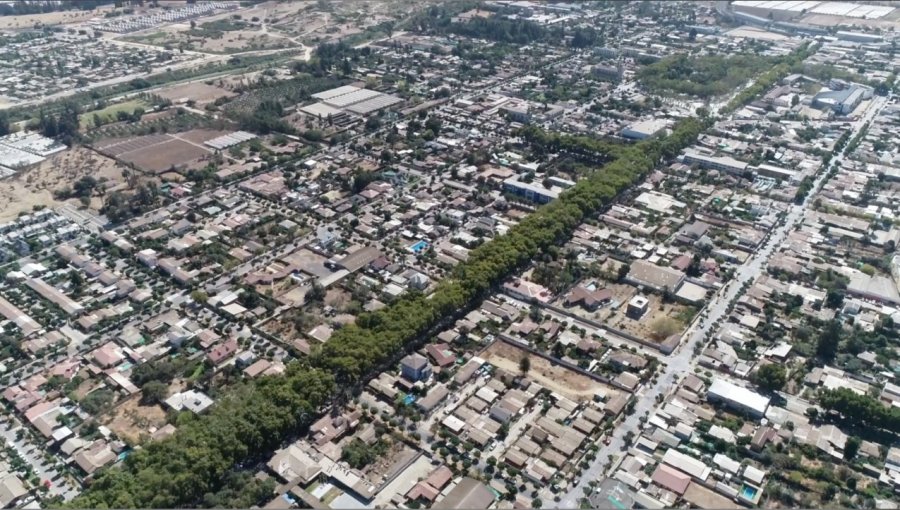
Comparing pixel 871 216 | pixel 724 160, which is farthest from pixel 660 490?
pixel 724 160

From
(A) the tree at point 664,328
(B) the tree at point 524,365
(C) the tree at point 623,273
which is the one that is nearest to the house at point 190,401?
(B) the tree at point 524,365

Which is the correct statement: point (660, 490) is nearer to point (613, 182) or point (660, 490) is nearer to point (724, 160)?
point (613, 182)

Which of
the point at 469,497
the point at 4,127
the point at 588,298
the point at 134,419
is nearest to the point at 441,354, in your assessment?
the point at 469,497

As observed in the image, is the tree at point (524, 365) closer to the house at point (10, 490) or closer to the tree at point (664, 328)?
the tree at point (664, 328)

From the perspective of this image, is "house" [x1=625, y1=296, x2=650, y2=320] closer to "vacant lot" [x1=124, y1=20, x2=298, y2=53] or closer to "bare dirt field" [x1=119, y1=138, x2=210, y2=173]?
"bare dirt field" [x1=119, y1=138, x2=210, y2=173]

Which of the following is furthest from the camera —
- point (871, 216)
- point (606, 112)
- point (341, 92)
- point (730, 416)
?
point (341, 92)

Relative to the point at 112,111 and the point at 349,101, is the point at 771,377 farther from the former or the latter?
the point at 112,111
